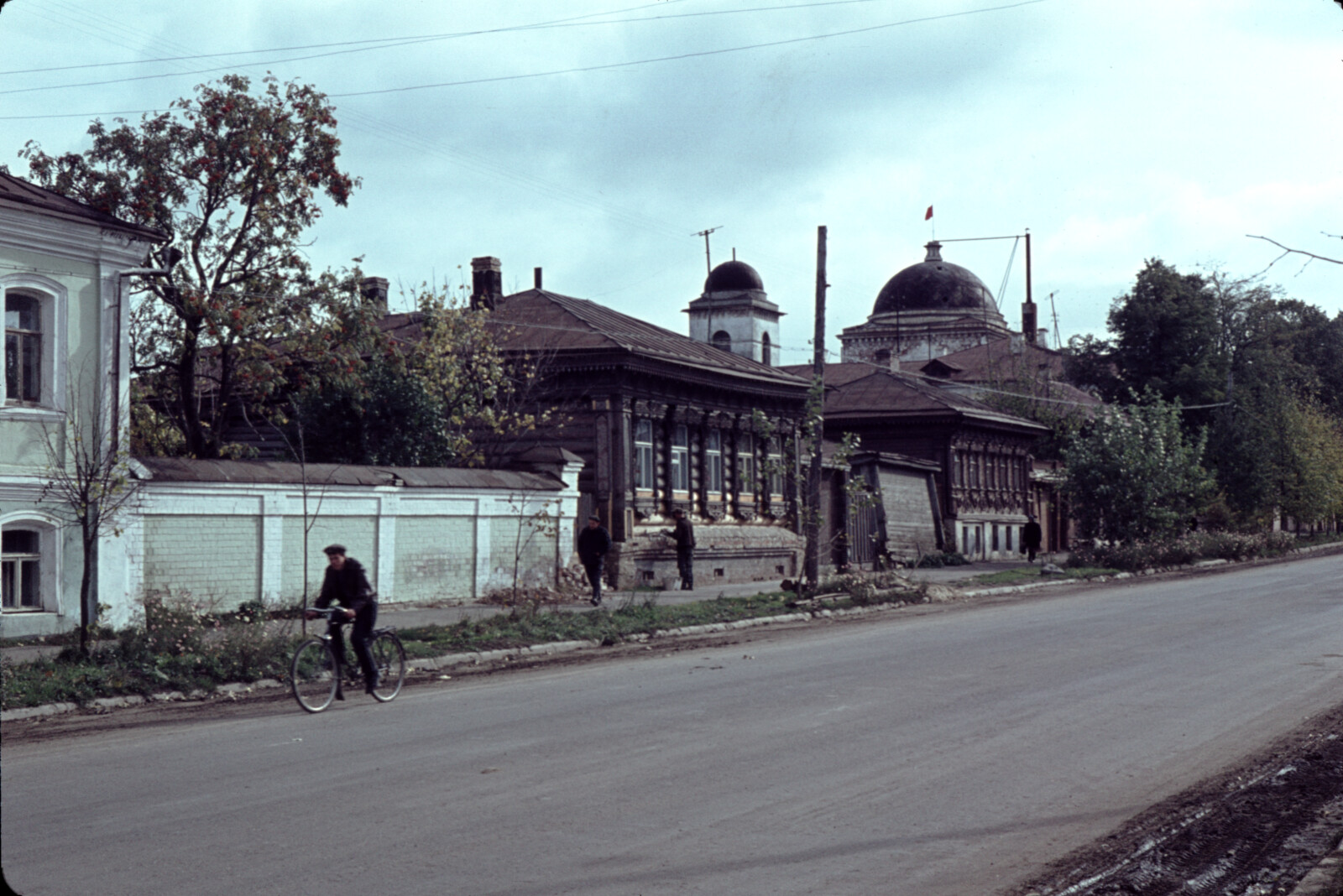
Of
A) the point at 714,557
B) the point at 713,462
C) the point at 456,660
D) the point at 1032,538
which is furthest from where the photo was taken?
the point at 1032,538

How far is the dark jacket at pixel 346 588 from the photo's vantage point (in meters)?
12.9

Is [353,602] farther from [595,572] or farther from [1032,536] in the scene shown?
[1032,536]

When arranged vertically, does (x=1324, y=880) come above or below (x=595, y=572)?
below

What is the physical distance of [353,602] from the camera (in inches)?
509

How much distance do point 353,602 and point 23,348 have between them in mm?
8794

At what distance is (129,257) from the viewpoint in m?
19.9

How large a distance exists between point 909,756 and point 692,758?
150 cm

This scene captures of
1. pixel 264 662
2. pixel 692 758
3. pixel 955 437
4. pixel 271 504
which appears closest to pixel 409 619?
pixel 271 504

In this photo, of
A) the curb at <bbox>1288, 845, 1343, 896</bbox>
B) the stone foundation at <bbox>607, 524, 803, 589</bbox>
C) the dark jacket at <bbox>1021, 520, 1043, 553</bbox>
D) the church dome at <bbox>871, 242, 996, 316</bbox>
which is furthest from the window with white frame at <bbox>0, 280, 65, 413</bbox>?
the church dome at <bbox>871, 242, 996, 316</bbox>

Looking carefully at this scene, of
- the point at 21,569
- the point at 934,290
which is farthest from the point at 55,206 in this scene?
the point at 934,290

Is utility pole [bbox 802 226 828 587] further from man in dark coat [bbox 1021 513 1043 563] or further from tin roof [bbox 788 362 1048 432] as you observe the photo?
tin roof [bbox 788 362 1048 432]

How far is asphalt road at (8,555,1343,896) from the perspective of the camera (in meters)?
6.55

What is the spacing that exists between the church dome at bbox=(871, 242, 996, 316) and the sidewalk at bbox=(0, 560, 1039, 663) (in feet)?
159

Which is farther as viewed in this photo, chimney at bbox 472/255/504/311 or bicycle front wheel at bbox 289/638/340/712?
chimney at bbox 472/255/504/311
